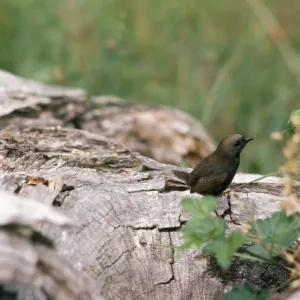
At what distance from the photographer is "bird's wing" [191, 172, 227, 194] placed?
3.17 meters

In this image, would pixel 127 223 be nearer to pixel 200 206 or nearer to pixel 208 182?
pixel 200 206

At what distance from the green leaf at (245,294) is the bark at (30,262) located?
0.57 meters

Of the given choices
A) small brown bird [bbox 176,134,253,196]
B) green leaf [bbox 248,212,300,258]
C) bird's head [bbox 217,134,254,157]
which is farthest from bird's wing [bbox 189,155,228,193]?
green leaf [bbox 248,212,300,258]

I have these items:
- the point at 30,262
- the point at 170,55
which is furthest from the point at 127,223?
the point at 170,55

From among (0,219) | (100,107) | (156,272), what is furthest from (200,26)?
(0,219)

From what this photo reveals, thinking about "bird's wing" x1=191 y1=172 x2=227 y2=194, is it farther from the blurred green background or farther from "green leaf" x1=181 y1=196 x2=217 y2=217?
the blurred green background

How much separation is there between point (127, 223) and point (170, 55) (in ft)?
13.5

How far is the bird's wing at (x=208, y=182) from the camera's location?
3.17 meters

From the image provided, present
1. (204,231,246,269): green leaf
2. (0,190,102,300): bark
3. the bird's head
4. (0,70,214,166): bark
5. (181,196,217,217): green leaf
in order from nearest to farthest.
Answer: (0,190,102,300): bark, (204,231,246,269): green leaf, (181,196,217,217): green leaf, the bird's head, (0,70,214,166): bark

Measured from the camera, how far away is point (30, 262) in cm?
191

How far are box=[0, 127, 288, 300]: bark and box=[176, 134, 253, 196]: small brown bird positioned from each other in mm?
87

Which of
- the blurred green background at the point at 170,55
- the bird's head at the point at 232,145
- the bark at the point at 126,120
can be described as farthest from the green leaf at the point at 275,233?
the blurred green background at the point at 170,55

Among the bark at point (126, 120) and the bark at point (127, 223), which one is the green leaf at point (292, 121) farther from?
the bark at point (126, 120)

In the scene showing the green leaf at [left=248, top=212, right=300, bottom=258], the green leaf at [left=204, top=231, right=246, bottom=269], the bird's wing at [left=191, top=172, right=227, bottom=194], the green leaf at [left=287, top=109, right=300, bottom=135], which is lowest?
the green leaf at [left=204, top=231, right=246, bottom=269]
